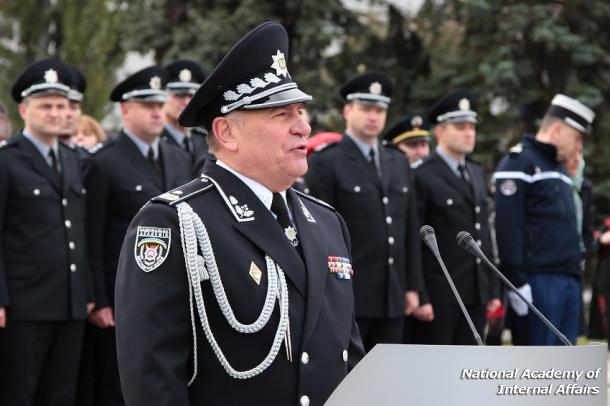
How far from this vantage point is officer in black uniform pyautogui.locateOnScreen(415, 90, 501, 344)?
27.1 ft

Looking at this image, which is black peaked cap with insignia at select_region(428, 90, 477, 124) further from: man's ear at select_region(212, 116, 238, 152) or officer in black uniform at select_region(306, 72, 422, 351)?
man's ear at select_region(212, 116, 238, 152)

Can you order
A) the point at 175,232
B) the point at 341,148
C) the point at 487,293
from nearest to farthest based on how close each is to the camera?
1. the point at 175,232
2. the point at 341,148
3. the point at 487,293

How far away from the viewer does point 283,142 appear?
327cm

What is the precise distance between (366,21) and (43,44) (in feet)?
23.6

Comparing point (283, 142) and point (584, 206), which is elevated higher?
point (283, 142)

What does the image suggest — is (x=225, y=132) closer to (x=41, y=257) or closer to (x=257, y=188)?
(x=257, y=188)

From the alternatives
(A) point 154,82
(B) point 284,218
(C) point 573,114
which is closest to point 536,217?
(C) point 573,114

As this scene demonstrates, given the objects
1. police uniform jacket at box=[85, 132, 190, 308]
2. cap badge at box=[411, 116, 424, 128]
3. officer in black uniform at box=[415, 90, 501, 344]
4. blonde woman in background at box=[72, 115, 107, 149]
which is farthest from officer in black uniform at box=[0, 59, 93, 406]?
cap badge at box=[411, 116, 424, 128]

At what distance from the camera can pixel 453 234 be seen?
27.3ft

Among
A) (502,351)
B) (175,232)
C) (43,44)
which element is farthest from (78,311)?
(43,44)

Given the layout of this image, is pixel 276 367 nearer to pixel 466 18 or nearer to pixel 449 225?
pixel 449 225

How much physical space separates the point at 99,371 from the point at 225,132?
14.2 feet

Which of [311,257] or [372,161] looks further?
[372,161]

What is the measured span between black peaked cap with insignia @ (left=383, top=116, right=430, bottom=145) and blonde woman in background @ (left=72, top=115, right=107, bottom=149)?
2.84m
